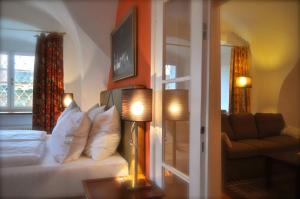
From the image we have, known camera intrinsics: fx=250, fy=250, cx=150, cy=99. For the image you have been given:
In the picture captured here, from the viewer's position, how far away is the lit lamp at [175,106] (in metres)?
1.39

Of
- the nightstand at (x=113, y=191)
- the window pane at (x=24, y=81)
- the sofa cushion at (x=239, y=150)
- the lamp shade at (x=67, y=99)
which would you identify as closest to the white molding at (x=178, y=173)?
the nightstand at (x=113, y=191)

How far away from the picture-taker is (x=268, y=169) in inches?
65.0

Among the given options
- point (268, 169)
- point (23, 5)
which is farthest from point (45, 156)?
point (268, 169)

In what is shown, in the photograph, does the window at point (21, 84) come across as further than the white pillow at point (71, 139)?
Yes

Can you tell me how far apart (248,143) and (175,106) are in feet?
4.28

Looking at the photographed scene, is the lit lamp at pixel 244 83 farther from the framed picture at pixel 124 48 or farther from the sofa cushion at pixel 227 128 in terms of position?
the framed picture at pixel 124 48

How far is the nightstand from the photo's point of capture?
4.73ft

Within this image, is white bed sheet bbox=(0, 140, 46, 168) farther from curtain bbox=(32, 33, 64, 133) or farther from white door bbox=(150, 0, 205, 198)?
curtain bbox=(32, 33, 64, 133)

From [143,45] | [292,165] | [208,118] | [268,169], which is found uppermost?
[143,45]

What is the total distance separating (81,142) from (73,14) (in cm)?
131

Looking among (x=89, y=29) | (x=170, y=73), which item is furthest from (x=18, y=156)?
(x=89, y=29)

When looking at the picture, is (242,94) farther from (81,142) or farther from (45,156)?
(45,156)

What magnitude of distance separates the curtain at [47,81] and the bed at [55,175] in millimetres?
2390

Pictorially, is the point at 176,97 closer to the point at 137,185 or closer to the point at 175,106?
the point at 175,106
